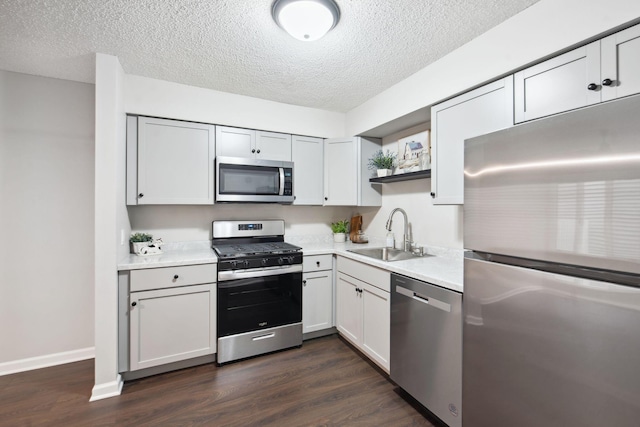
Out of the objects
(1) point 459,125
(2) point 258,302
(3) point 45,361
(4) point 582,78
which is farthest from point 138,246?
(4) point 582,78

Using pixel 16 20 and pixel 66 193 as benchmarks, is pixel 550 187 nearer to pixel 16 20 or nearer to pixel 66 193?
pixel 16 20

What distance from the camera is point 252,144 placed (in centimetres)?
286

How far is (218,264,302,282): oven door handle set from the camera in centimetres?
239

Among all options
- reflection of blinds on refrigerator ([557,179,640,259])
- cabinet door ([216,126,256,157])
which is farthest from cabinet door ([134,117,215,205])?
reflection of blinds on refrigerator ([557,179,640,259])

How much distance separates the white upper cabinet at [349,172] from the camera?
10.2ft

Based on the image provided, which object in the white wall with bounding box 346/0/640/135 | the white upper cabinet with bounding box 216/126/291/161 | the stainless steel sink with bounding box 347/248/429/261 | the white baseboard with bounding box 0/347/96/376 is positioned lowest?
the white baseboard with bounding box 0/347/96/376

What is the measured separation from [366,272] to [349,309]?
1.65 ft

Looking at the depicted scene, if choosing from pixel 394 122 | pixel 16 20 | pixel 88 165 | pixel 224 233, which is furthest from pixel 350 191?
pixel 16 20

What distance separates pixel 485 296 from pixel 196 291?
2075mm

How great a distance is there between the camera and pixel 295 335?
2.68 meters

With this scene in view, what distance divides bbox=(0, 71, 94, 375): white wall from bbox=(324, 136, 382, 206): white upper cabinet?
2281 millimetres

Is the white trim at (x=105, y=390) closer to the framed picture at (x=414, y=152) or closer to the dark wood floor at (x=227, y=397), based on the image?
the dark wood floor at (x=227, y=397)

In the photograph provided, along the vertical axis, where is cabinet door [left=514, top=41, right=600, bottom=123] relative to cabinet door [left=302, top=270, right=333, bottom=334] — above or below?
above

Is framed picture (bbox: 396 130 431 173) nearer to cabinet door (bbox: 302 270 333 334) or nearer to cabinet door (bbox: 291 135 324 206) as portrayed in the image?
cabinet door (bbox: 291 135 324 206)
